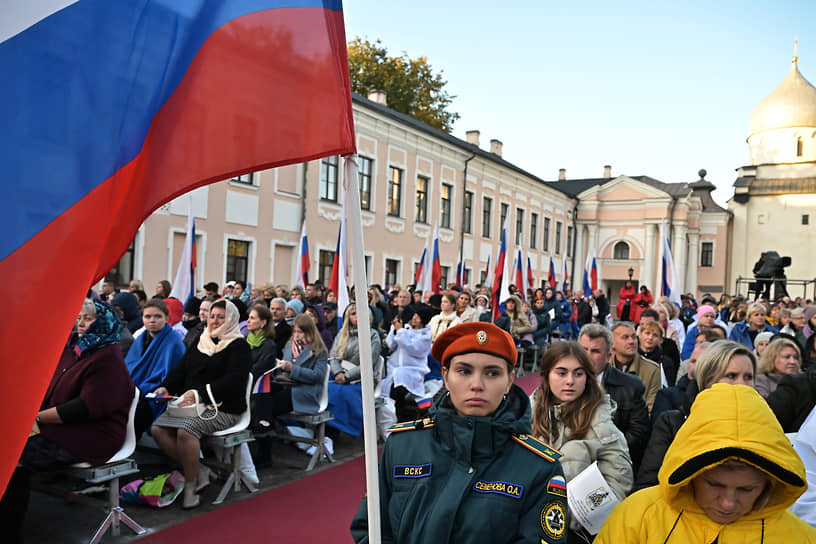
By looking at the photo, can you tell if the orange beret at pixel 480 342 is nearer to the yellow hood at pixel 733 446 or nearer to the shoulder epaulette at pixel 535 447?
the shoulder epaulette at pixel 535 447

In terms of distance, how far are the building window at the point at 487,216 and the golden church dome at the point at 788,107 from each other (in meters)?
36.5

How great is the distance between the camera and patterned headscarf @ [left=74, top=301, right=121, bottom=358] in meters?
4.59

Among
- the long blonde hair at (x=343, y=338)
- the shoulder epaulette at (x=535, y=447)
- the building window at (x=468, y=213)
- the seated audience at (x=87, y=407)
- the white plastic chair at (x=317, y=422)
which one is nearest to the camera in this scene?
the shoulder epaulette at (x=535, y=447)

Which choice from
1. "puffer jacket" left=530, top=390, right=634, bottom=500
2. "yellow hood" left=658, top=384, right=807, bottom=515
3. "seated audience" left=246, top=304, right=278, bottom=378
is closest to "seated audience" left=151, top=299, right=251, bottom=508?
"seated audience" left=246, top=304, right=278, bottom=378

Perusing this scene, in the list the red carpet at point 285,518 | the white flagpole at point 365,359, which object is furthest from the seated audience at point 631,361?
the white flagpole at point 365,359

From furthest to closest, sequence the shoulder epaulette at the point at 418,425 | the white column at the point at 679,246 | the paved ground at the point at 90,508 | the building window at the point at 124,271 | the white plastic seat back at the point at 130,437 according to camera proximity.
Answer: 1. the white column at the point at 679,246
2. the building window at the point at 124,271
3. the paved ground at the point at 90,508
4. the white plastic seat back at the point at 130,437
5. the shoulder epaulette at the point at 418,425

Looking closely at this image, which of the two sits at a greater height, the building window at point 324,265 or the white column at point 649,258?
the white column at point 649,258

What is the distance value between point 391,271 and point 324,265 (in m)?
4.65

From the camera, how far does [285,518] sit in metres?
5.32

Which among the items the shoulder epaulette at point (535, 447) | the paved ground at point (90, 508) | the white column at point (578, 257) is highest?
the white column at point (578, 257)

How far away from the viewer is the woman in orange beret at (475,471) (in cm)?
204

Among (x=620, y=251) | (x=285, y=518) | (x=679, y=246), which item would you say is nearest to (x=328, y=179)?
(x=285, y=518)

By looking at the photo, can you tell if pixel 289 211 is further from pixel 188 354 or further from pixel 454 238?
pixel 188 354

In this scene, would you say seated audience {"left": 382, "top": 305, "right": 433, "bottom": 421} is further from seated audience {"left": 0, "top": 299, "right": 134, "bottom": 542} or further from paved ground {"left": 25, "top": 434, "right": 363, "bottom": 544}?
seated audience {"left": 0, "top": 299, "right": 134, "bottom": 542}
